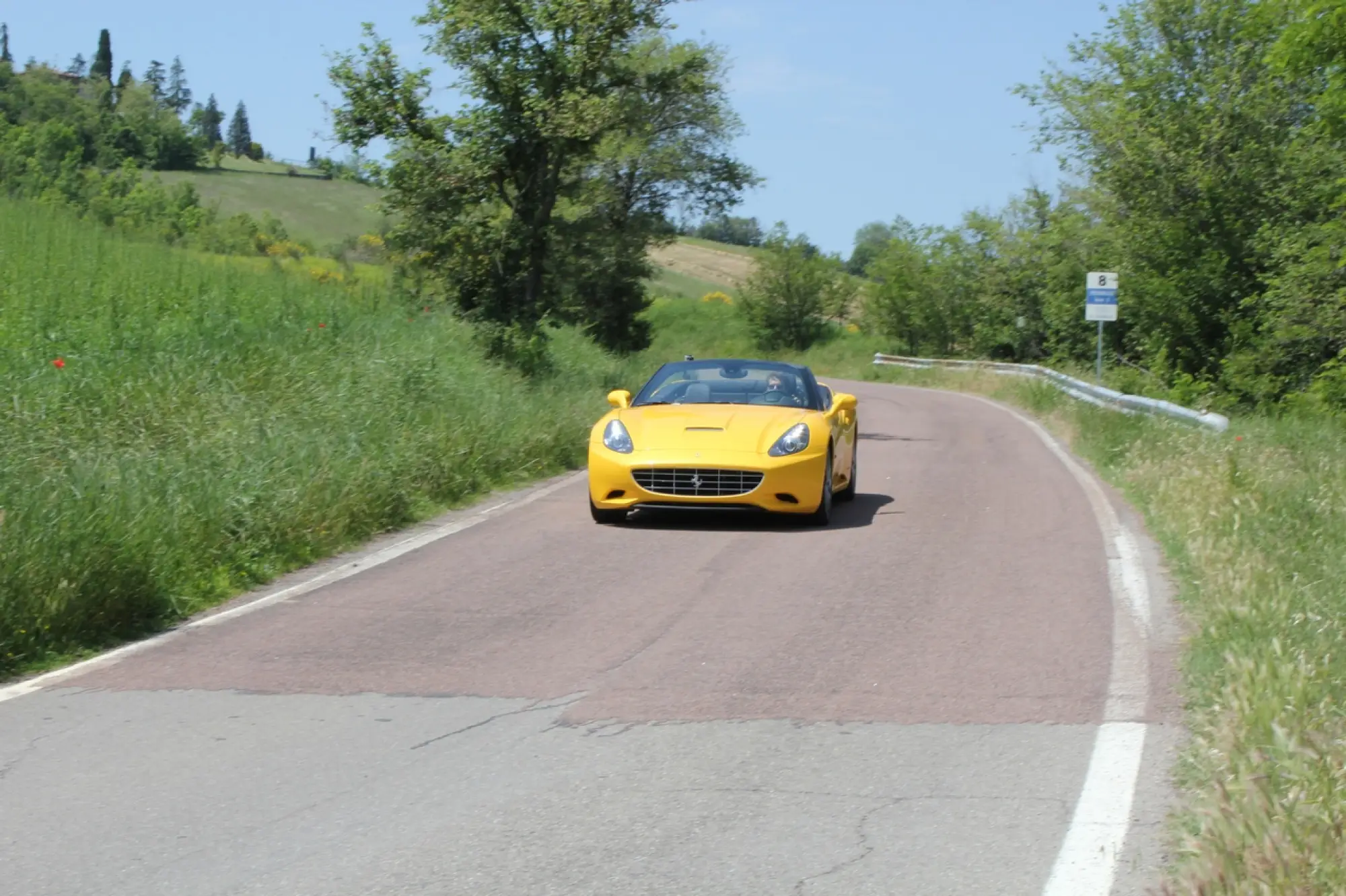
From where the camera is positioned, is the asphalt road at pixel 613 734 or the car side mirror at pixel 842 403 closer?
the asphalt road at pixel 613 734

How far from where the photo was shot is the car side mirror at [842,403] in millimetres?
13094

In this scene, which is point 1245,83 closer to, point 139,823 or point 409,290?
point 409,290

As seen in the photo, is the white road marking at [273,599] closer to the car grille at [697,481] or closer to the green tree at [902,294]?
the car grille at [697,481]

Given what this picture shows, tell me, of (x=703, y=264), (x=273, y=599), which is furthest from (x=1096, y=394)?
(x=703, y=264)

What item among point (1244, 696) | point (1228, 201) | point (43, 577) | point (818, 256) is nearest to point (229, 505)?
point (43, 577)

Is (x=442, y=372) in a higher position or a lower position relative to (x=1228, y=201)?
lower

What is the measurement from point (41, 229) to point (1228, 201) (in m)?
27.0

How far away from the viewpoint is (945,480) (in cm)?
1570

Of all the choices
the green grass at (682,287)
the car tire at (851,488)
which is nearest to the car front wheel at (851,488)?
the car tire at (851,488)

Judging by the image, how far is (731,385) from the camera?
43.8 ft

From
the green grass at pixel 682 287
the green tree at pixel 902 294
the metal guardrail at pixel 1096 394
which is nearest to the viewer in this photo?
the metal guardrail at pixel 1096 394

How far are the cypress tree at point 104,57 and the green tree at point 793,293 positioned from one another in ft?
413

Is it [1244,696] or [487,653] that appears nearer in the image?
[1244,696]

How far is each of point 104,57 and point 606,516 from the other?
177696mm
